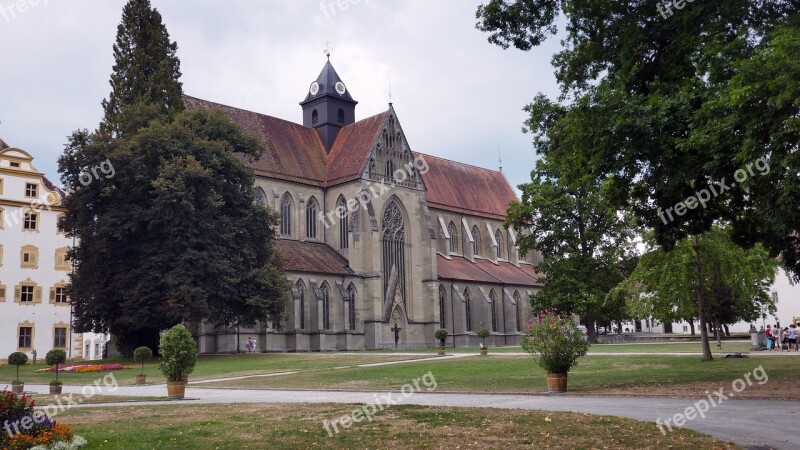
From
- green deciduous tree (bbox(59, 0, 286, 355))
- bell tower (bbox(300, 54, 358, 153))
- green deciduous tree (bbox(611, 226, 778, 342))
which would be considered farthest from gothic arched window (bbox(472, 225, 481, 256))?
green deciduous tree (bbox(59, 0, 286, 355))

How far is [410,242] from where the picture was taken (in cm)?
6538

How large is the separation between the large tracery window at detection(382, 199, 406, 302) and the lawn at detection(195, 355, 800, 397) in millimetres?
28795

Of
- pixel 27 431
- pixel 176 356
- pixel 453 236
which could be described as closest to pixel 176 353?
pixel 176 356

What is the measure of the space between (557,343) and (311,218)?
4502cm

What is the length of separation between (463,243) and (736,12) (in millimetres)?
58615

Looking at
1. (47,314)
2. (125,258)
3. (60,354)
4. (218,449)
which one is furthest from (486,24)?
(47,314)

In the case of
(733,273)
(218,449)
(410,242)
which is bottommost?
(218,449)

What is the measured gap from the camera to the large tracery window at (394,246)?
2473 inches

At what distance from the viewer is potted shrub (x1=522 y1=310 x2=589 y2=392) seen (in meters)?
20.1

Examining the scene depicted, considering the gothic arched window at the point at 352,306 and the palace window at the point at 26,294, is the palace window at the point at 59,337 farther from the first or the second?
the gothic arched window at the point at 352,306

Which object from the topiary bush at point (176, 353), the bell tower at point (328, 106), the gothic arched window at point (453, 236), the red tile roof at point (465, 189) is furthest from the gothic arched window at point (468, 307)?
the topiary bush at point (176, 353)

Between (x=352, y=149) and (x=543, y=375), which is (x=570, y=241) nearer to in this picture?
(x=352, y=149)

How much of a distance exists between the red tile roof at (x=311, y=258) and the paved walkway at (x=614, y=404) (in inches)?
1212

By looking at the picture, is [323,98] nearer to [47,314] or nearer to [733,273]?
[47,314]
